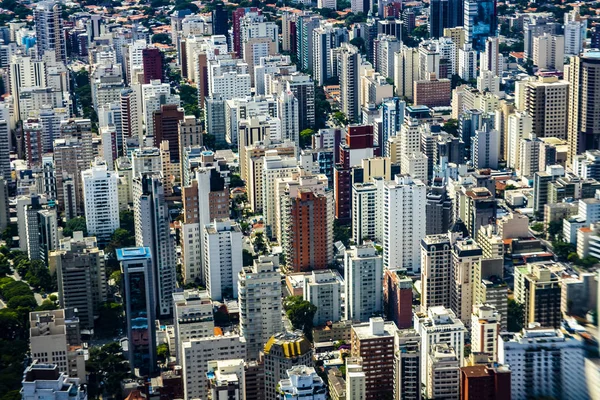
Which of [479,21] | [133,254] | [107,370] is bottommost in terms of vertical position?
[107,370]

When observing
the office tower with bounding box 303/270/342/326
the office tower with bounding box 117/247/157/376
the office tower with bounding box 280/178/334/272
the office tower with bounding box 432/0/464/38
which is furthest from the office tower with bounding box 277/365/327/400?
the office tower with bounding box 432/0/464/38

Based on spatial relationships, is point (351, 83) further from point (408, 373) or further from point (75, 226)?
point (408, 373)

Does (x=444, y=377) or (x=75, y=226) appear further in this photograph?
(x=75, y=226)

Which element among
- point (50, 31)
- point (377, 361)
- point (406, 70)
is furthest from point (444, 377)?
point (50, 31)

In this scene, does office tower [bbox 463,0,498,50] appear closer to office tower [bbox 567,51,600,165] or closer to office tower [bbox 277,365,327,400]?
office tower [bbox 567,51,600,165]

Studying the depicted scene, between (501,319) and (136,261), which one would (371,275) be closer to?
(501,319)

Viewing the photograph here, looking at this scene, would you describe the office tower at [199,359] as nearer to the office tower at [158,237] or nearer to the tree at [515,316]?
the office tower at [158,237]

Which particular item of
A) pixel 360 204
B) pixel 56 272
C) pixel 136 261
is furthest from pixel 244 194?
pixel 136 261
